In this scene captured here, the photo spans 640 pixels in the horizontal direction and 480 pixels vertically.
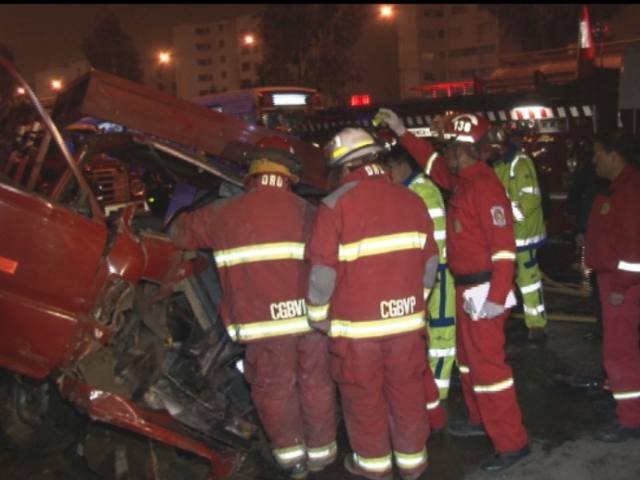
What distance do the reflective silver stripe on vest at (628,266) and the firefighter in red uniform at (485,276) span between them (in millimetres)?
751

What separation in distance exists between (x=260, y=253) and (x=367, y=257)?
59 centimetres

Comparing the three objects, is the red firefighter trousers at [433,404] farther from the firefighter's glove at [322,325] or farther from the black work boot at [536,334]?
the black work boot at [536,334]

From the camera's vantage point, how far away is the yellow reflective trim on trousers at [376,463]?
3637mm

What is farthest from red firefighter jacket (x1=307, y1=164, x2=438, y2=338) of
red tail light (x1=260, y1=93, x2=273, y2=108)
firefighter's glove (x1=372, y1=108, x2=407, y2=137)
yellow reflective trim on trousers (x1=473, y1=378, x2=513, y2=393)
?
red tail light (x1=260, y1=93, x2=273, y2=108)

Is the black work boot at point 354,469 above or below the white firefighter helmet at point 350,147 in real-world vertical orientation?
below

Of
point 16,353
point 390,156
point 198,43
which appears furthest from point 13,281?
point 198,43

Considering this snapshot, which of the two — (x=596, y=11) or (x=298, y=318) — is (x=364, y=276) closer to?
(x=298, y=318)

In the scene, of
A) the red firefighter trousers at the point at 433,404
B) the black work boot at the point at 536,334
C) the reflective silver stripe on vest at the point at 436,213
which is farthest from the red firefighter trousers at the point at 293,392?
the black work boot at the point at 536,334

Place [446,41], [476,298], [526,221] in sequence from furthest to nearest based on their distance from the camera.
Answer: [446,41] < [526,221] < [476,298]

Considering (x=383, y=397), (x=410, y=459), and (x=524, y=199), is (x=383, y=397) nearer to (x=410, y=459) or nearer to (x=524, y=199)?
(x=410, y=459)

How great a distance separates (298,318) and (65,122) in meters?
1.89

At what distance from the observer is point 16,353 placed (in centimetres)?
351

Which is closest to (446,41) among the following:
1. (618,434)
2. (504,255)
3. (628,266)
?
(628,266)

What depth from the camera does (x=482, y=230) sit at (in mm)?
3893
